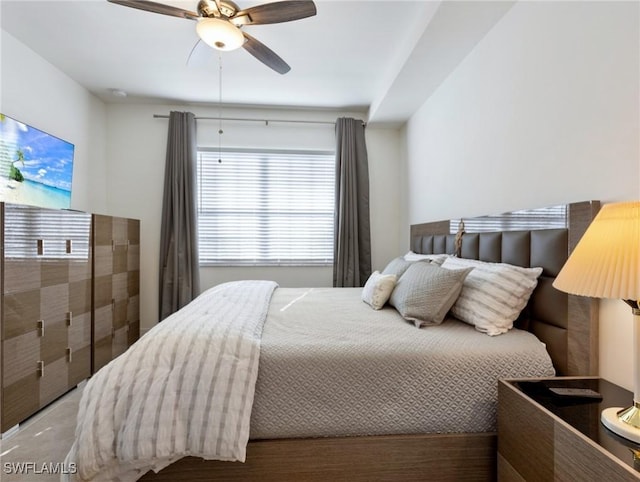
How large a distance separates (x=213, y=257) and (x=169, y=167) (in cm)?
111

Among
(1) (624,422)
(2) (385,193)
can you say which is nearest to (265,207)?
(2) (385,193)

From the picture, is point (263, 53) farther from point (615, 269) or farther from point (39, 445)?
point (39, 445)

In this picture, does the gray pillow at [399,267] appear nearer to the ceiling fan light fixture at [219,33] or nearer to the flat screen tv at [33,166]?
the ceiling fan light fixture at [219,33]

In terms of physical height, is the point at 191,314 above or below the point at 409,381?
above

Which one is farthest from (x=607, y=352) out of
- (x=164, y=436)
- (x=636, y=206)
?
(x=164, y=436)

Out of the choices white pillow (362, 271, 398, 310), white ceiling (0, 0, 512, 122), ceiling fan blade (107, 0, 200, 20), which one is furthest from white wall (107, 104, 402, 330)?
ceiling fan blade (107, 0, 200, 20)

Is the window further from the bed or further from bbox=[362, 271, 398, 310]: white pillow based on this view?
the bed

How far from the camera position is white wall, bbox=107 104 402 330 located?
142 inches

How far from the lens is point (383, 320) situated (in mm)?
1781

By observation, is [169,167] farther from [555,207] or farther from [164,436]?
[555,207]

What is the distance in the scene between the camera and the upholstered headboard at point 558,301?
52.2 inches

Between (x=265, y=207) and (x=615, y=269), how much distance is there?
3334mm

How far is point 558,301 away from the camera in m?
1.45
